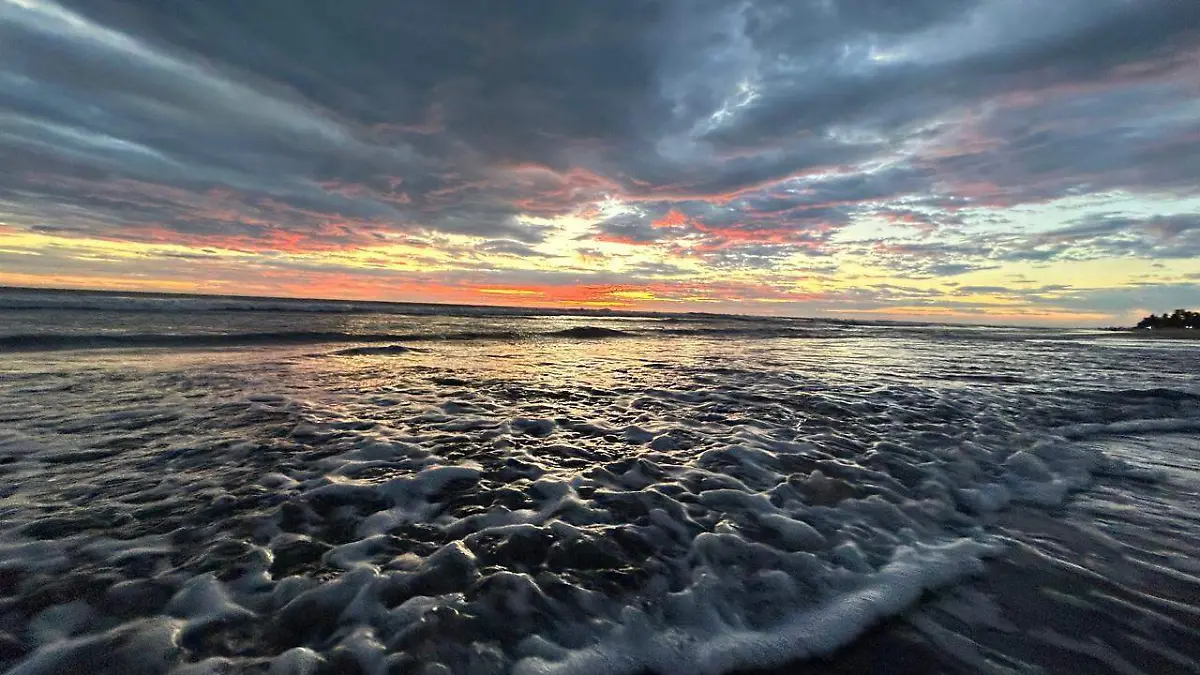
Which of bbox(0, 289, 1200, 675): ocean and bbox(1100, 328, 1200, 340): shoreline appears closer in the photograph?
bbox(0, 289, 1200, 675): ocean

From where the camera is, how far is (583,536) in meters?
3.64

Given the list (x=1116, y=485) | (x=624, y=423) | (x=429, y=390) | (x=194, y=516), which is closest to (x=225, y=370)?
(x=429, y=390)

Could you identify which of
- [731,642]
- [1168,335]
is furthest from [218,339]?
[1168,335]

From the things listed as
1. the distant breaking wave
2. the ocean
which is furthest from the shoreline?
the distant breaking wave

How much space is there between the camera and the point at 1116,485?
4980 millimetres

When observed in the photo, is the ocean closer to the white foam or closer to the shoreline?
the white foam

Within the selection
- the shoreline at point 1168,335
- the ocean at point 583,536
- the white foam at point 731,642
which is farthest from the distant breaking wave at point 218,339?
the shoreline at point 1168,335

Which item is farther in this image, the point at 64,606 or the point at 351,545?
the point at 351,545

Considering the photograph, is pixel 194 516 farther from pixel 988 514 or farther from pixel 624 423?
pixel 988 514

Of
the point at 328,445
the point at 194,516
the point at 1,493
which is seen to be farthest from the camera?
the point at 328,445

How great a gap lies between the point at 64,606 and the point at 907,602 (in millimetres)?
4776

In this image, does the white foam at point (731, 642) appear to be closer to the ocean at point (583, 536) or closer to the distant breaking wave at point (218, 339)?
the ocean at point (583, 536)

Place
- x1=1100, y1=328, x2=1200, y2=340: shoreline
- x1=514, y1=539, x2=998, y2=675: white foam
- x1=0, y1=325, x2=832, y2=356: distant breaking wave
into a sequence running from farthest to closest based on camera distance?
x1=1100, y1=328, x2=1200, y2=340: shoreline
x1=0, y1=325, x2=832, y2=356: distant breaking wave
x1=514, y1=539, x2=998, y2=675: white foam

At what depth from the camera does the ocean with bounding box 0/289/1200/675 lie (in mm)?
2553
